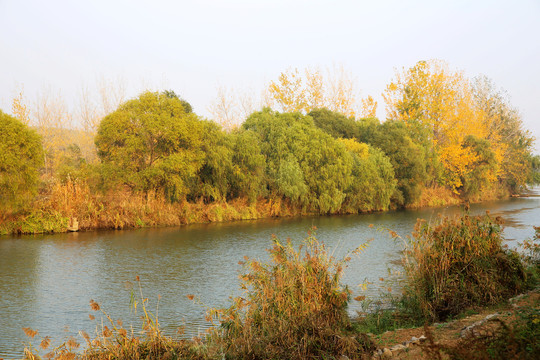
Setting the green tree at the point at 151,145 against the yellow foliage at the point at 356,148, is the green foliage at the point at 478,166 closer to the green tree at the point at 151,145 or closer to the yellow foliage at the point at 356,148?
the yellow foliage at the point at 356,148

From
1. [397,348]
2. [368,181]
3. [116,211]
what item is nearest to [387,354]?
[397,348]

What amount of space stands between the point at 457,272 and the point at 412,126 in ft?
120

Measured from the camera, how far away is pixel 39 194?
24141 millimetres

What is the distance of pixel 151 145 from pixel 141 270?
1345cm

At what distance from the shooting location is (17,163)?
835 inches

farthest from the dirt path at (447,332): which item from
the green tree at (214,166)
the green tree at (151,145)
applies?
the green tree at (214,166)

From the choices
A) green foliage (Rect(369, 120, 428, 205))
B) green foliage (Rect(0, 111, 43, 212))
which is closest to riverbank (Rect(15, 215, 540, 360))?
green foliage (Rect(0, 111, 43, 212))

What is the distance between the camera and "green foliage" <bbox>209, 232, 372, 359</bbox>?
21.2 ft

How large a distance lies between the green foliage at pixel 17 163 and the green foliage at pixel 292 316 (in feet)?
56.5

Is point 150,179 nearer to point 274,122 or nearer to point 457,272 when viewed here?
point 274,122

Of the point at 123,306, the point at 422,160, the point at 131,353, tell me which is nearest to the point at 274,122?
the point at 422,160

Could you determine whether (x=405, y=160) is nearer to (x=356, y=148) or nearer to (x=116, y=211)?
(x=356, y=148)

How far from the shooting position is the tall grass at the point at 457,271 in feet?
28.5

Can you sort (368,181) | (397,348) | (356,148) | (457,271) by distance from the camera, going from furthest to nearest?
(356,148), (368,181), (457,271), (397,348)
